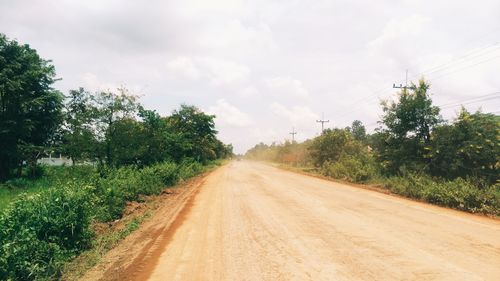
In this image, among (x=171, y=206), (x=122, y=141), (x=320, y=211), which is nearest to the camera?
(x=320, y=211)

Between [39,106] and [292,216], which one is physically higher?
[39,106]

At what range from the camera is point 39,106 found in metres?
27.7

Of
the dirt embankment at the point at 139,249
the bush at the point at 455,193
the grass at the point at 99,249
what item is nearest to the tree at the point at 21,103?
the dirt embankment at the point at 139,249

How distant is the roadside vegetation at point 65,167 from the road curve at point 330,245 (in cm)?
213

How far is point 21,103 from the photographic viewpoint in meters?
25.9

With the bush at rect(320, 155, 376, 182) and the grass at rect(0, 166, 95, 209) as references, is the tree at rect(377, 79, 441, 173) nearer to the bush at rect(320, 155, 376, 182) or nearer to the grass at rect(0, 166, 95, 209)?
the bush at rect(320, 155, 376, 182)

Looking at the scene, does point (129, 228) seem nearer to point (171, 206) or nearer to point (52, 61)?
point (171, 206)

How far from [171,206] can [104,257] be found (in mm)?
6663

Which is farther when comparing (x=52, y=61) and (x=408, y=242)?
(x=52, y=61)

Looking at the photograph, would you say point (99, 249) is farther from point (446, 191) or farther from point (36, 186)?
point (36, 186)

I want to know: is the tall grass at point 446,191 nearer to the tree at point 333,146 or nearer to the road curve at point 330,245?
the road curve at point 330,245

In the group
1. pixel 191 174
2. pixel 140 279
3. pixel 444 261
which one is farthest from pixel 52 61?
pixel 444 261

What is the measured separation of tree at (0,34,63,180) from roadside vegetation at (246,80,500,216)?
2356 cm

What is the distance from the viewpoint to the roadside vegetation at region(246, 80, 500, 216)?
13.8 meters
